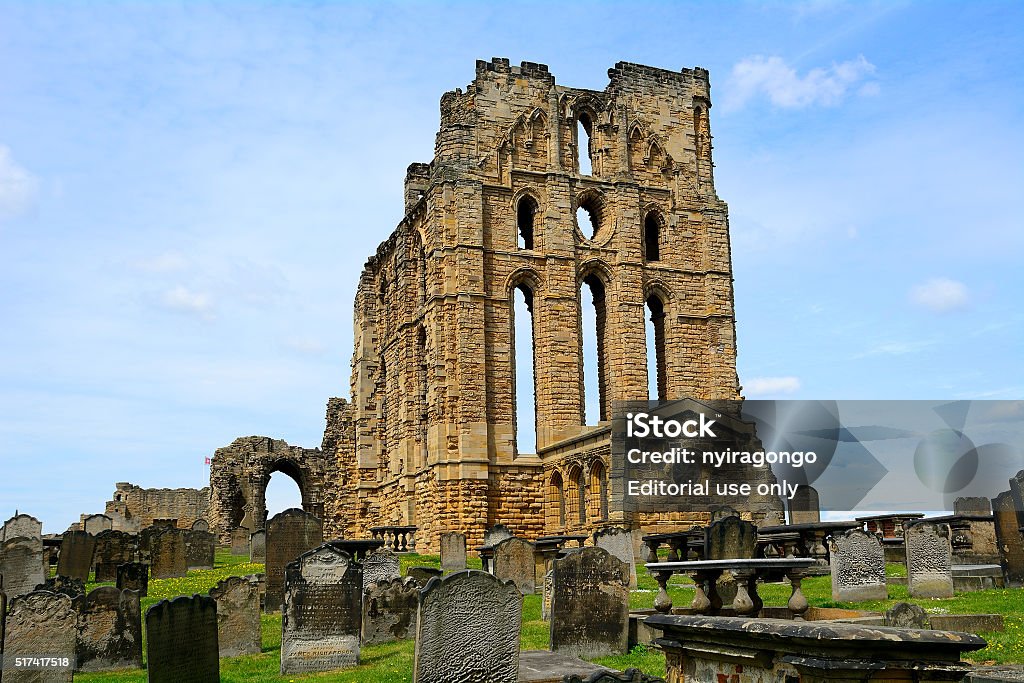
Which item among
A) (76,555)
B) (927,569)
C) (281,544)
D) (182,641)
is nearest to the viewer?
(182,641)

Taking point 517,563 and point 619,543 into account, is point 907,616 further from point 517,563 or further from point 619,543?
point 517,563

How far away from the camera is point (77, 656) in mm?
11531

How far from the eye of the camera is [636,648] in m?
11.0

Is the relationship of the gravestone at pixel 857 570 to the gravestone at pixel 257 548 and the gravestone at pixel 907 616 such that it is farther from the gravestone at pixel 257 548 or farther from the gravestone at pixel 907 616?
the gravestone at pixel 257 548

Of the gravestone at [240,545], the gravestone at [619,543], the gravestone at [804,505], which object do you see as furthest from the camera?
the gravestone at [240,545]

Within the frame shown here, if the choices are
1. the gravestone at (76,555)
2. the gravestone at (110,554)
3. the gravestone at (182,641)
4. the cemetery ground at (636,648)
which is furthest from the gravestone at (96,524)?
the gravestone at (182,641)

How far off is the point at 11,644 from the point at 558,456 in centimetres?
1913

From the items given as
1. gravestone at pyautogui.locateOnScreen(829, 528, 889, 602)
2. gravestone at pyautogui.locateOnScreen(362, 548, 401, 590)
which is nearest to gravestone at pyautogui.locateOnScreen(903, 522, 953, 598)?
gravestone at pyautogui.locateOnScreen(829, 528, 889, 602)

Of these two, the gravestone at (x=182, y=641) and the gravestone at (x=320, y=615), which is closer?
the gravestone at (x=182, y=641)

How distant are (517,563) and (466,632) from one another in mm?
7681

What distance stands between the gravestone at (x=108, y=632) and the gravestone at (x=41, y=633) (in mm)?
1133

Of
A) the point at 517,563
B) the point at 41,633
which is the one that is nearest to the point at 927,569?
the point at 517,563

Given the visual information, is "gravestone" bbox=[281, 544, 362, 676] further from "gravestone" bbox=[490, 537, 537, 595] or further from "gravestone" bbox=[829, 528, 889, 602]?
"gravestone" bbox=[829, 528, 889, 602]

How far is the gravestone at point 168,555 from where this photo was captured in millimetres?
22295
